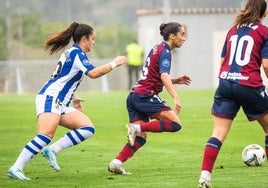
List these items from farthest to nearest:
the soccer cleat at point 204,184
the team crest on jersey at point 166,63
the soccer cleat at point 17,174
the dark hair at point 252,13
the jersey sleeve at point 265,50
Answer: the team crest on jersey at point 166,63
the soccer cleat at point 17,174
the dark hair at point 252,13
the jersey sleeve at point 265,50
the soccer cleat at point 204,184

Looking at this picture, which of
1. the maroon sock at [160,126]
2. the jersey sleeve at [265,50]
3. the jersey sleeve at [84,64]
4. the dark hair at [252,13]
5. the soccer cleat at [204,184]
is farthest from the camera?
the maroon sock at [160,126]

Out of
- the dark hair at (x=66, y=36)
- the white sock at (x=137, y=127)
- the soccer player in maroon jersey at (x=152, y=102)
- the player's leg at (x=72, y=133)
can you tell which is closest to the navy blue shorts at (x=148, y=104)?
the soccer player in maroon jersey at (x=152, y=102)

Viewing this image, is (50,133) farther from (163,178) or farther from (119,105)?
(119,105)

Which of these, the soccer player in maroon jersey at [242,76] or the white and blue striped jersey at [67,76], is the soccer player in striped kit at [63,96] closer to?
the white and blue striped jersey at [67,76]

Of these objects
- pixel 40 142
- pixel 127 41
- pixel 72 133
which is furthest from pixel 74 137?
pixel 127 41

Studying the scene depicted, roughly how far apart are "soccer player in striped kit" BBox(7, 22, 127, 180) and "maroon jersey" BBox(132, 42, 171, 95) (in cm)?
57

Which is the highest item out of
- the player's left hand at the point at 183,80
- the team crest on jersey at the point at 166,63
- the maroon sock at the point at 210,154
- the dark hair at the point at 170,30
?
the dark hair at the point at 170,30

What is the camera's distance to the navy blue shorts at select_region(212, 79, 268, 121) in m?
9.66

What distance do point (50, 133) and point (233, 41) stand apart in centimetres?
256

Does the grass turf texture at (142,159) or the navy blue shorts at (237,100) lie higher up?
the navy blue shorts at (237,100)

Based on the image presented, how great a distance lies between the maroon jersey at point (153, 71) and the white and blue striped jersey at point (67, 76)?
812 millimetres

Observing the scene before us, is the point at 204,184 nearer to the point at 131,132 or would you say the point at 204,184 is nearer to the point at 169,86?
the point at 169,86

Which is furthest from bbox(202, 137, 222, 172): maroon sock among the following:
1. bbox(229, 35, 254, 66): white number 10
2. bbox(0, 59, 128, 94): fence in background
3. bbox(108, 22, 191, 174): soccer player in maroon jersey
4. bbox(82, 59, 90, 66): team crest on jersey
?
bbox(0, 59, 128, 94): fence in background

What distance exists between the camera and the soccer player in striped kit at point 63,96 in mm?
10898
